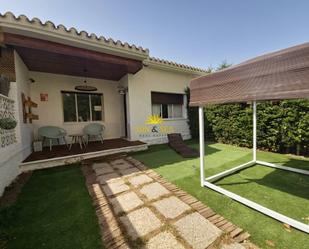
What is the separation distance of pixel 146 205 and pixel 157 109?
20.8ft

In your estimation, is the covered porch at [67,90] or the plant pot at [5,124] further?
the covered porch at [67,90]

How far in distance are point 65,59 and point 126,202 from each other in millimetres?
5372

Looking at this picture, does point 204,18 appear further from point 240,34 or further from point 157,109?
point 157,109

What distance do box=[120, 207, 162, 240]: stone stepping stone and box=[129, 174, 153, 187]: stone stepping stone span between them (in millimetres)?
1035

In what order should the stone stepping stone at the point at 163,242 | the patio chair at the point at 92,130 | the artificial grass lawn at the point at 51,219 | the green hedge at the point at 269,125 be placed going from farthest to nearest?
1. the patio chair at the point at 92,130
2. the green hedge at the point at 269,125
3. the artificial grass lawn at the point at 51,219
4. the stone stepping stone at the point at 163,242

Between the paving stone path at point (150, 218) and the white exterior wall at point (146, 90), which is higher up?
the white exterior wall at point (146, 90)

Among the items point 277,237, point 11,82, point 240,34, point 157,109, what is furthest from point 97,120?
point 240,34

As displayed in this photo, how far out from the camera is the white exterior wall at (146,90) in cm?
742

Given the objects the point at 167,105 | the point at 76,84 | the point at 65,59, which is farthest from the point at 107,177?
the point at 167,105

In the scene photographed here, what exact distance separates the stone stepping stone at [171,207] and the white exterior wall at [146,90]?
4.97 meters

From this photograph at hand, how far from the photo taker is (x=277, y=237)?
6.20 ft

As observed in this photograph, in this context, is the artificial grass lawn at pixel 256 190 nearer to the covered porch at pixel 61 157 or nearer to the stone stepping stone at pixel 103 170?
the stone stepping stone at pixel 103 170

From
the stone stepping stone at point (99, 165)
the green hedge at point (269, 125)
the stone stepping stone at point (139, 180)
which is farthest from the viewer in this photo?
the green hedge at point (269, 125)

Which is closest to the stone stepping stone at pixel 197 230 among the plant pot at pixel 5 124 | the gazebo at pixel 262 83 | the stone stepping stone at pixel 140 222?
the stone stepping stone at pixel 140 222
